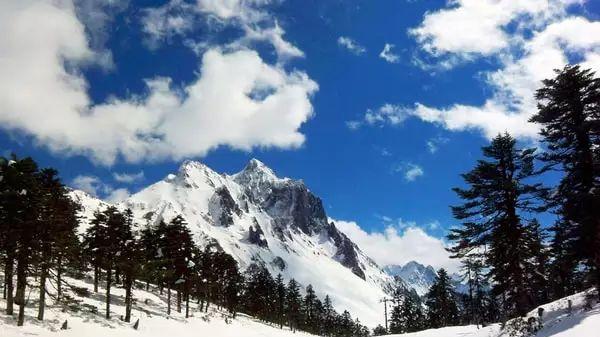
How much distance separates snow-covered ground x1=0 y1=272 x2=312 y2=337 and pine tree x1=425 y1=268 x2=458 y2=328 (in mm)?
43355

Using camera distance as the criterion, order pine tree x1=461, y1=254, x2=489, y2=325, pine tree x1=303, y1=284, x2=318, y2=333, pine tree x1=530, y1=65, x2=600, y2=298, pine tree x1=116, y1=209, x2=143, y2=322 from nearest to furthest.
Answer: pine tree x1=530, y1=65, x2=600, y2=298
pine tree x1=461, y1=254, x2=489, y2=325
pine tree x1=116, y1=209, x2=143, y2=322
pine tree x1=303, y1=284, x2=318, y2=333

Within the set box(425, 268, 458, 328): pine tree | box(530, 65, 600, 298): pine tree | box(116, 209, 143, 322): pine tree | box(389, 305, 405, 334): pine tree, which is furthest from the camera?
box(389, 305, 405, 334): pine tree

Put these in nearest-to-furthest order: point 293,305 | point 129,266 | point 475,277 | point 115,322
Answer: point 115,322 → point 129,266 → point 475,277 → point 293,305

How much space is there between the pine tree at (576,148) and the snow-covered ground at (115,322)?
33.4m

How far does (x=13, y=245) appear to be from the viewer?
110 feet

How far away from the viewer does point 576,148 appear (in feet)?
80.9

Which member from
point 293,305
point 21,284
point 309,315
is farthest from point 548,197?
point 309,315

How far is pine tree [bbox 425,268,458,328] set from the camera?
9475 centimetres

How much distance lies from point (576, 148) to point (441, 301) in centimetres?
8162

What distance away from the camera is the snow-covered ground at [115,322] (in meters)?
36.4

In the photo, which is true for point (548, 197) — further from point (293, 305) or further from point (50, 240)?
point (293, 305)

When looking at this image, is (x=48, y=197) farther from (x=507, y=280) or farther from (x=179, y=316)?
(x=507, y=280)

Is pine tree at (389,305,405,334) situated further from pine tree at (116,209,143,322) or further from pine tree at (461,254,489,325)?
pine tree at (116,209,143,322)

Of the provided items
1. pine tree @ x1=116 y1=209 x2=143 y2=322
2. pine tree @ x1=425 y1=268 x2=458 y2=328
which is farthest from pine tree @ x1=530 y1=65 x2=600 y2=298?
pine tree @ x1=425 y1=268 x2=458 y2=328
